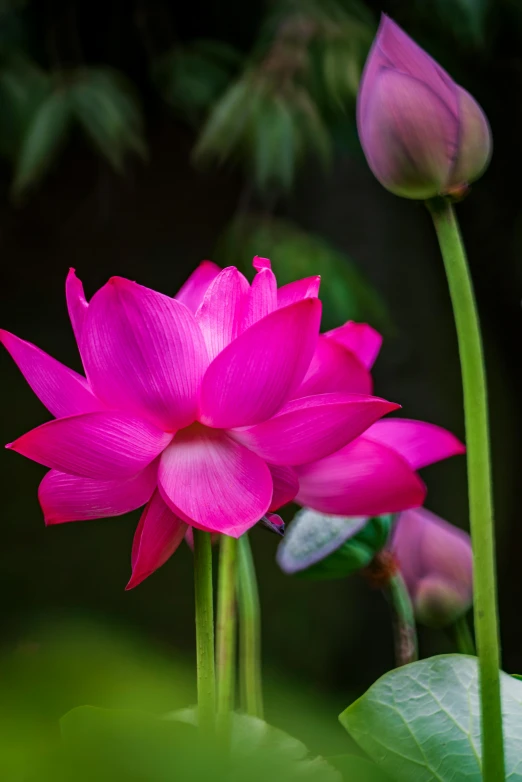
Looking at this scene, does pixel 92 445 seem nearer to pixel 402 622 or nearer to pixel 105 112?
pixel 402 622

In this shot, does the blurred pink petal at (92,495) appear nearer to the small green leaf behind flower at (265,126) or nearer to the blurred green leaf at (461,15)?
the small green leaf behind flower at (265,126)

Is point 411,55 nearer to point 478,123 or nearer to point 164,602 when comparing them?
point 478,123

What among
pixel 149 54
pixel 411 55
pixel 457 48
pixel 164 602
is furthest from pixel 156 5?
pixel 411 55

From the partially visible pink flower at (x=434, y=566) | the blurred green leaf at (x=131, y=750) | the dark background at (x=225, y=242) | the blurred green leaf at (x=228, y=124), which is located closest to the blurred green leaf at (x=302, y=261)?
the dark background at (x=225, y=242)

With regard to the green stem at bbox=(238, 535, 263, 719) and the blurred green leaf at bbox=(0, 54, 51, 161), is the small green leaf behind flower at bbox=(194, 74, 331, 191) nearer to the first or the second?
the blurred green leaf at bbox=(0, 54, 51, 161)

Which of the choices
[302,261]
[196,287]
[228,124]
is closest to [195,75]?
[228,124]

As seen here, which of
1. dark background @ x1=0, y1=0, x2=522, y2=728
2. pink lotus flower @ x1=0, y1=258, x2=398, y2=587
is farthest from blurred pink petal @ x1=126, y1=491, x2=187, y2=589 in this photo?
dark background @ x1=0, y1=0, x2=522, y2=728
